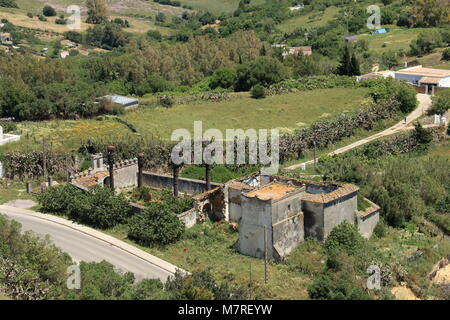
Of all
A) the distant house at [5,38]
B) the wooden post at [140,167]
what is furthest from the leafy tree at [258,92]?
the distant house at [5,38]

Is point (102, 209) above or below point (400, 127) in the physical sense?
above

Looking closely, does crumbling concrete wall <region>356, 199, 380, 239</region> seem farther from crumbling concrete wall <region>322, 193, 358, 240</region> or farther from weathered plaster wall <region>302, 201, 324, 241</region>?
weathered plaster wall <region>302, 201, 324, 241</region>

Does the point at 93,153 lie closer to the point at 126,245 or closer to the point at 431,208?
the point at 126,245

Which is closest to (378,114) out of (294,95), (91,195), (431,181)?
(294,95)

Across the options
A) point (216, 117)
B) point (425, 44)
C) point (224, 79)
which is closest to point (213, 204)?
point (216, 117)

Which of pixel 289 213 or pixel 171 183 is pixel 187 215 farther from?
pixel 289 213

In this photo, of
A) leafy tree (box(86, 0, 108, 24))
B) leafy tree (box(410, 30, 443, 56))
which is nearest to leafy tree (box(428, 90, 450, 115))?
leafy tree (box(410, 30, 443, 56))
